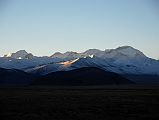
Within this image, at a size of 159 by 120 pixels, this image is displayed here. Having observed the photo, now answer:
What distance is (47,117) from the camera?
44000 millimetres

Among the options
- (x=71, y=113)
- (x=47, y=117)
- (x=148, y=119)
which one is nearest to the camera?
(x=148, y=119)

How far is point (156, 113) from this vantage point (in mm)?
46031

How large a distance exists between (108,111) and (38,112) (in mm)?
9784

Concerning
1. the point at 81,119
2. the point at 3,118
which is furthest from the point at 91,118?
the point at 3,118

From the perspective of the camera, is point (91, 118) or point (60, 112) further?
point (60, 112)

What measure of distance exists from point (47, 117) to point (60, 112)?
193 inches

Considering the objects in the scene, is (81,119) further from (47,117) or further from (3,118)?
(3,118)

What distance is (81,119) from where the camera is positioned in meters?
41.8

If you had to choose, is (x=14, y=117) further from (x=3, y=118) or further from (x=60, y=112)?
(x=60, y=112)

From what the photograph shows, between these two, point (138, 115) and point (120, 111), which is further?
point (120, 111)

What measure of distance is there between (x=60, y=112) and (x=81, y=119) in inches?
294

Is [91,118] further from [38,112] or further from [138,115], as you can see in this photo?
[38,112]

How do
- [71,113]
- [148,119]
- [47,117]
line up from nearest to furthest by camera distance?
1. [148,119]
2. [47,117]
3. [71,113]

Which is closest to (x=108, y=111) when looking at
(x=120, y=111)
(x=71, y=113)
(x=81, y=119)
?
(x=120, y=111)
